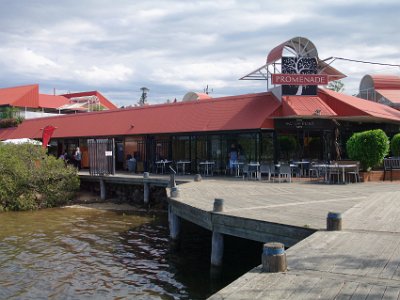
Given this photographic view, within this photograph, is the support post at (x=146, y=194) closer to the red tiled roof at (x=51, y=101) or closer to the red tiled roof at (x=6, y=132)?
the red tiled roof at (x=6, y=132)

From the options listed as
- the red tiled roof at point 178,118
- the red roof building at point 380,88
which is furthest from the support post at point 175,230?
the red roof building at point 380,88

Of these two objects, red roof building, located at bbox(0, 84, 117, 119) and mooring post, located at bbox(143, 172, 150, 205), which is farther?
red roof building, located at bbox(0, 84, 117, 119)

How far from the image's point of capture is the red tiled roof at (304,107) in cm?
2108

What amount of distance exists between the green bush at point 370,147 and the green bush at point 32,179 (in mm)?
13861

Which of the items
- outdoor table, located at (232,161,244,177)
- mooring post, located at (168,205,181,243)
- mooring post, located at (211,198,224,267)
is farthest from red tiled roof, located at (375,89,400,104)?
mooring post, located at (211,198,224,267)

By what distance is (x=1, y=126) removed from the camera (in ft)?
130

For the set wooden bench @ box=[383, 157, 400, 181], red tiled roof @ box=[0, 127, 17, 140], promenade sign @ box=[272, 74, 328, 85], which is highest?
promenade sign @ box=[272, 74, 328, 85]

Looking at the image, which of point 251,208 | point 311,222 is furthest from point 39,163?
point 311,222

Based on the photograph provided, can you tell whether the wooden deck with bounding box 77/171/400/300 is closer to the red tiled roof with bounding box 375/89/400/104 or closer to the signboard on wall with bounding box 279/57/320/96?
the signboard on wall with bounding box 279/57/320/96

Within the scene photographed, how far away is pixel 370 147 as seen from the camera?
18328 millimetres

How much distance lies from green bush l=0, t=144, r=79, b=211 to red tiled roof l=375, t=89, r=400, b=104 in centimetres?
2302

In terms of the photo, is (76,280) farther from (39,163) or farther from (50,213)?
(39,163)

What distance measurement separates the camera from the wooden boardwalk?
5047mm

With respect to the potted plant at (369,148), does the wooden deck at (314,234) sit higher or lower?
lower
